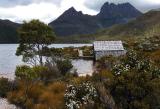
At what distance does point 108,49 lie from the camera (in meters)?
111

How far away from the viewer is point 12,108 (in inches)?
1800

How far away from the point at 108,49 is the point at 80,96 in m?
73.3

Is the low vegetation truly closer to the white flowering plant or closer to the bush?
the white flowering plant

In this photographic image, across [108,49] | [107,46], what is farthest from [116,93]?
[107,46]

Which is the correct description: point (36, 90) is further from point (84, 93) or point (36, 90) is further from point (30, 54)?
point (30, 54)

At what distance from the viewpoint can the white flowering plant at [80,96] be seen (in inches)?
1459

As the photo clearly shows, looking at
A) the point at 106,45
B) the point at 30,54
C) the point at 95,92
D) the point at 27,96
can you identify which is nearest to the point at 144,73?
the point at 95,92

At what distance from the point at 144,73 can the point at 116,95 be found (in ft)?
11.0

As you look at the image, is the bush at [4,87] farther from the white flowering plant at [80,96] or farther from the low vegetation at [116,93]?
the white flowering plant at [80,96]

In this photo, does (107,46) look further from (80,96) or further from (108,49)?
(80,96)

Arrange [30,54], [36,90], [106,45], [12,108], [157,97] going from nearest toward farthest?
[157,97]
[12,108]
[36,90]
[30,54]
[106,45]

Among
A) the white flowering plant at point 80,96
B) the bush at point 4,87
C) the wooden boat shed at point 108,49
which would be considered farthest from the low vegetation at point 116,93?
the wooden boat shed at point 108,49

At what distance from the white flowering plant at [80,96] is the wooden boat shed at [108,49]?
70595 mm

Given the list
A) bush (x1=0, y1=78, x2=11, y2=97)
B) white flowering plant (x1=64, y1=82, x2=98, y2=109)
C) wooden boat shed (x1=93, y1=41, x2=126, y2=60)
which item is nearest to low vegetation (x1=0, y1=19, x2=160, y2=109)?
white flowering plant (x1=64, y1=82, x2=98, y2=109)
